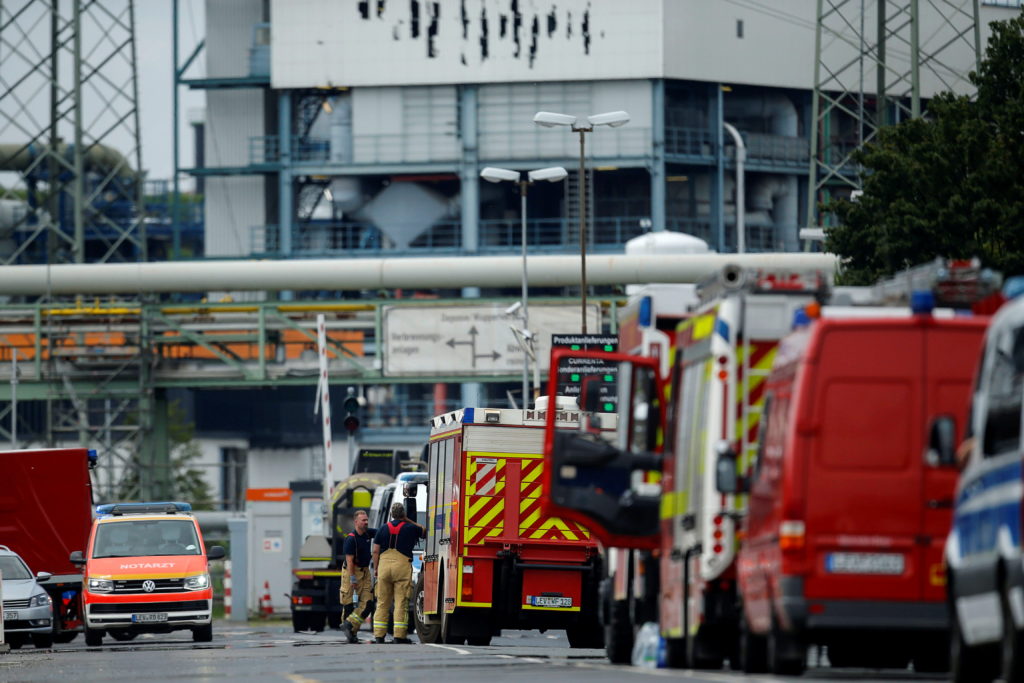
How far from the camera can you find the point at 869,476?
13.1 metres

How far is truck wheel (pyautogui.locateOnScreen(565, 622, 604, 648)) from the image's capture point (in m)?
26.8

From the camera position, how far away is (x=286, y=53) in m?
85.2

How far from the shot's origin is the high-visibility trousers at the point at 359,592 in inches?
1116

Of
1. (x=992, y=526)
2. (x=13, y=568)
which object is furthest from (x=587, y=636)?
(x=992, y=526)

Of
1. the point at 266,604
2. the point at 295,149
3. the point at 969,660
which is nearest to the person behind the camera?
the point at 969,660

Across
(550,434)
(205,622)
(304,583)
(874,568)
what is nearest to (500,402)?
(304,583)

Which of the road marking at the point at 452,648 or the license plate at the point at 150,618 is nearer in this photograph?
the road marking at the point at 452,648

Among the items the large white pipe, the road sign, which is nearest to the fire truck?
the road sign

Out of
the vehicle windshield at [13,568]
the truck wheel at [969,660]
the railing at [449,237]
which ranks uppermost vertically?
the railing at [449,237]

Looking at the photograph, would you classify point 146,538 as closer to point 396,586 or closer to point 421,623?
point 421,623

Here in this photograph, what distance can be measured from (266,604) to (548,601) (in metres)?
32.2

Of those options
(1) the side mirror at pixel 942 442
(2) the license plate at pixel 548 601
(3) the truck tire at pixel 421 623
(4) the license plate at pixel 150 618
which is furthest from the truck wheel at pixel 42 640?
(1) the side mirror at pixel 942 442

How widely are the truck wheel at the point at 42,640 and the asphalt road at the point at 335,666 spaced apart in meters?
2.57

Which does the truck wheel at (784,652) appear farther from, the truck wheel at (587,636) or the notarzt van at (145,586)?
the notarzt van at (145,586)
